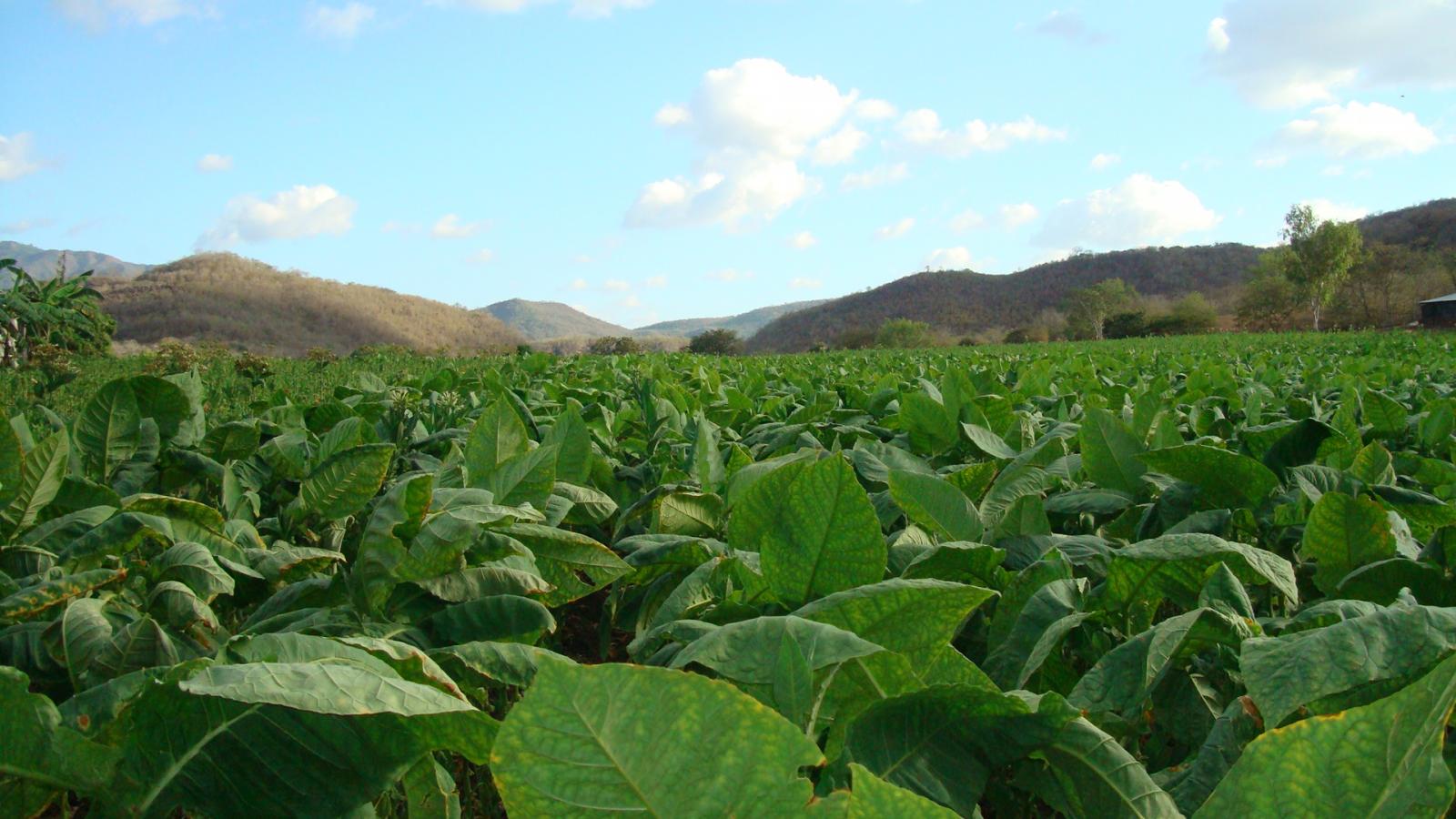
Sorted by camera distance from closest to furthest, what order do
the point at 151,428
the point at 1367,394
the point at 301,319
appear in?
the point at 151,428 → the point at 1367,394 → the point at 301,319

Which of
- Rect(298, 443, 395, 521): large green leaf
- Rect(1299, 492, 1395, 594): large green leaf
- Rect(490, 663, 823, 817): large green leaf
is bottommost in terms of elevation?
Rect(1299, 492, 1395, 594): large green leaf

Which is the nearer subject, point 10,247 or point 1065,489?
point 1065,489

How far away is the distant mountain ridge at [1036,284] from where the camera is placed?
83.8m

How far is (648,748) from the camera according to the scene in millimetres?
523

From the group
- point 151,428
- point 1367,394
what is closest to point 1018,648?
point 151,428

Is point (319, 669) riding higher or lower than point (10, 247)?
lower

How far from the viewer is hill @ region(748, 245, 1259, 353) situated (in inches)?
3415

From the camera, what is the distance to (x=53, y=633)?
1044 millimetres

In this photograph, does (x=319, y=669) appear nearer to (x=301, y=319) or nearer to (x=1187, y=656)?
(x=1187, y=656)

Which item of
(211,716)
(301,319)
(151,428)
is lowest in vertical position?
(211,716)

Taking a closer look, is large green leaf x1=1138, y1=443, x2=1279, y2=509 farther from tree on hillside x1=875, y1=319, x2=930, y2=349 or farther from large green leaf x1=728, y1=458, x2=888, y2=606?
tree on hillside x1=875, y1=319, x2=930, y2=349

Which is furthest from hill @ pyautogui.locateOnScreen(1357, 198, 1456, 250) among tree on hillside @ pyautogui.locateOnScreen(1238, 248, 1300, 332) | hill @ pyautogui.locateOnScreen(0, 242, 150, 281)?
hill @ pyautogui.locateOnScreen(0, 242, 150, 281)

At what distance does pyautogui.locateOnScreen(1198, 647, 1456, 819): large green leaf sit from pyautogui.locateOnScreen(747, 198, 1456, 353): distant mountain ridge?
3217 inches

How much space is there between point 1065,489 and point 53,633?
1844mm
